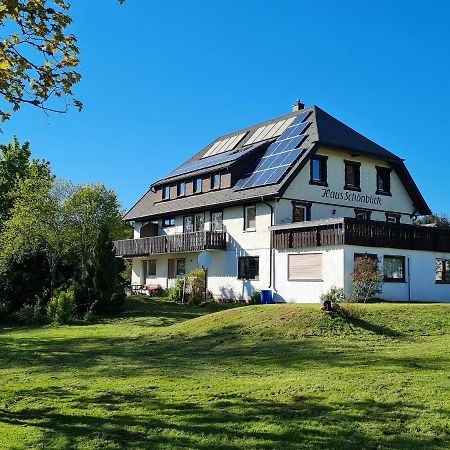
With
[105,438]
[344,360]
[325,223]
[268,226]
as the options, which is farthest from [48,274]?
[105,438]

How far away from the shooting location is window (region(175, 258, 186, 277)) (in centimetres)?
3686

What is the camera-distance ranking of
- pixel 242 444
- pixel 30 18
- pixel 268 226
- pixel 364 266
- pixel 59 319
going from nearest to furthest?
pixel 242 444 < pixel 30 18 < pixel 364 266 < pixel 59 319 < pixel 268 226

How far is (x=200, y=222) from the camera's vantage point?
35.2 metres

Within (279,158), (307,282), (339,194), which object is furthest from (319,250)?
(279,158)

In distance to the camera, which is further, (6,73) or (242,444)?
(6,73)

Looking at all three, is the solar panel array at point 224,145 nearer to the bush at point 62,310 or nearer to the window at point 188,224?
the window at point 188,224

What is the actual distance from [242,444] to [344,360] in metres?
5.43

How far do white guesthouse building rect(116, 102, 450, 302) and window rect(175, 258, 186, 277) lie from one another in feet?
0.40

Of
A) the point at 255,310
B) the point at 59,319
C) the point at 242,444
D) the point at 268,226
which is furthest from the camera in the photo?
the point at 268,226

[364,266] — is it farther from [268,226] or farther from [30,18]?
[30,18]

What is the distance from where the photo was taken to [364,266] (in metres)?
22.8

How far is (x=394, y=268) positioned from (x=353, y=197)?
7571 mm

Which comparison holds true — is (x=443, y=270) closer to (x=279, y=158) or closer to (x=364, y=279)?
(x=364, y=279)

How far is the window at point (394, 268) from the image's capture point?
83.8 feet
